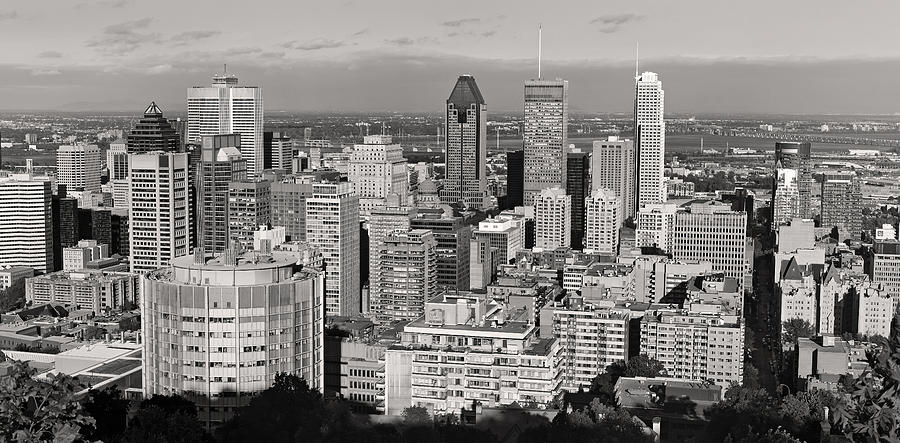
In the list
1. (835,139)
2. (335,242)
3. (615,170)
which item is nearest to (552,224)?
(615,170)

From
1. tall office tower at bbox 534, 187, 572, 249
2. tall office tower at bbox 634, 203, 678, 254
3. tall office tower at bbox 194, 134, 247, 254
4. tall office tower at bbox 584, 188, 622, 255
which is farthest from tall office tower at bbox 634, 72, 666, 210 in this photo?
tall office tower at bbox 194, 134, 247, 254

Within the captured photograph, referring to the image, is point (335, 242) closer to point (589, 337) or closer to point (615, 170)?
point (589, 337)

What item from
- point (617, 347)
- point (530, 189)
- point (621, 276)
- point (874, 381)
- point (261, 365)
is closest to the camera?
point (874, 381)

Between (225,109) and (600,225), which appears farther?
(225,109)

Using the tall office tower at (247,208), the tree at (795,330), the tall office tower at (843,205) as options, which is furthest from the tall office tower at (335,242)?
the tall office tower at (843,205)

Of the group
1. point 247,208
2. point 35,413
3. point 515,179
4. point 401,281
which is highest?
point 35,413

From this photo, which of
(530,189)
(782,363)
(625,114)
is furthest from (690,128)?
(782,363)

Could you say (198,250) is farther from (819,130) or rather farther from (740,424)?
(819,130)

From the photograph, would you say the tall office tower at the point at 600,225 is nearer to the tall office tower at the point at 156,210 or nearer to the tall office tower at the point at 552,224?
the tall office tower at the point at 552,224
